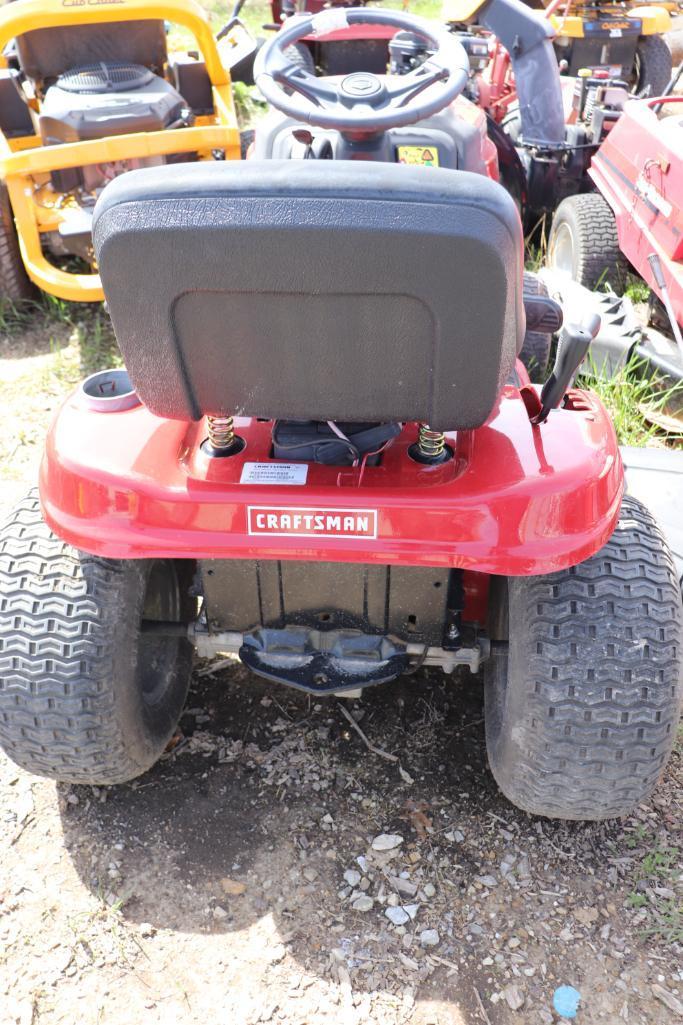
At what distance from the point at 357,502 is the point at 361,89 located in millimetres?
940

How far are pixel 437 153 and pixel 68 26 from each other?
9.13 ft

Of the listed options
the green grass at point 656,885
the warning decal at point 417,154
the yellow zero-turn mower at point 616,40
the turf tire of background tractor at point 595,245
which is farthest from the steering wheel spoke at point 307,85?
the yellow zero-turn mower at point 616,40

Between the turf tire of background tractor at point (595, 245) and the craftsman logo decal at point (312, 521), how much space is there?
112 inches

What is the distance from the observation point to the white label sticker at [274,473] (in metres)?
1.67

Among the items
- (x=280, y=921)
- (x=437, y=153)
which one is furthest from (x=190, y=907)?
(x=437, y=153)

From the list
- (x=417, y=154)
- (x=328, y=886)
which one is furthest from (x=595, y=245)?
(x=328, y=886)

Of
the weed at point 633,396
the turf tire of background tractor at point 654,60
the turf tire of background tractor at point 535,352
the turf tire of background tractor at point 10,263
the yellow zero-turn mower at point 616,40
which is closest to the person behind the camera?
the turf tire of background tractor at point 535,352

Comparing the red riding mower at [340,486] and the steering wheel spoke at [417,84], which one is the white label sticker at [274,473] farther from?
the steering wheel spoke at [417,84]

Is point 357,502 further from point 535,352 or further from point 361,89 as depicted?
point 535,352

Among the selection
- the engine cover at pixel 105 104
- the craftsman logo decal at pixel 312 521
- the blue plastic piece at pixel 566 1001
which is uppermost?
the craftsman logo decal at pixel 312 521

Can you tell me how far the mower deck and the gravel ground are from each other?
0.74 metres

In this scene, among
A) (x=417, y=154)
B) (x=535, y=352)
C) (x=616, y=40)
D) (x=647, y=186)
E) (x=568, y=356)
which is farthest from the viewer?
(x=616, y=40)

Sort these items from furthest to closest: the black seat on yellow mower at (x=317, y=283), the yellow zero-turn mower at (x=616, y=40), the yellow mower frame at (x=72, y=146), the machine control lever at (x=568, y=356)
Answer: the yellow zero-turn mower at (x=616, y=40)
the yellow mower frame at (x=72, y=146)
the machine control lever at (x=568, y=356)
the black seat on yellow mower at (x=317, y=283)

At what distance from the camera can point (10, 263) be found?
4.35 meters
